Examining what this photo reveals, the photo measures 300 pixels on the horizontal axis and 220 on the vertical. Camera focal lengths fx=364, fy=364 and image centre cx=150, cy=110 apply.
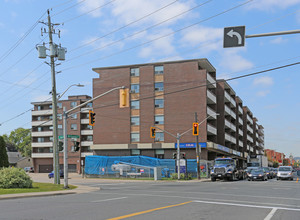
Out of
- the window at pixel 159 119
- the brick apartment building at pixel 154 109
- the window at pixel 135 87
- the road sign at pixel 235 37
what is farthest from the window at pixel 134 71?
the road sign at pixel 235 37

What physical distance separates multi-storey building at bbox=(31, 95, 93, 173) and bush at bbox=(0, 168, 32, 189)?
199 feet

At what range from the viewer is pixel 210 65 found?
62.3m

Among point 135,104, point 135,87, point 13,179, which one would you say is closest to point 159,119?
point 135,104

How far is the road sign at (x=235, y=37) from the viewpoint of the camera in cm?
1291

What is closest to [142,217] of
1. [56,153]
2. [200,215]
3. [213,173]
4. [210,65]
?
[200,215]

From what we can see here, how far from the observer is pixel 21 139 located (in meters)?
132

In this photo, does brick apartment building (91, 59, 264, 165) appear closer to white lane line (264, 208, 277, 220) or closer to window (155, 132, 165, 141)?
window (155, 132, 165, 141)

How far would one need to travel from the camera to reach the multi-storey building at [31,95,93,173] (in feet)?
279

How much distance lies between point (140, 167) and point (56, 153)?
62.7ft

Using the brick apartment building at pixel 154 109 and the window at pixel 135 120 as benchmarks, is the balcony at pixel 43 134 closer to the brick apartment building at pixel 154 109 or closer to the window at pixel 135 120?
the brick apartment building at pixel 154 109

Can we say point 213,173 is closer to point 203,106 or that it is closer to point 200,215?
point 203,106

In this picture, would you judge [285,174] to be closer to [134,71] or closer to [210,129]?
[210,129]

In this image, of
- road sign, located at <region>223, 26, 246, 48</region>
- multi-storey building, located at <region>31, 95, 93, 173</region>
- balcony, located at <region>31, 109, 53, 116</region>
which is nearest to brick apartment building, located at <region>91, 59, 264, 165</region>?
multi-storey building, located at <region>31, 95, 93, 173</region>

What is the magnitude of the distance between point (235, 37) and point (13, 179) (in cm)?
1623
